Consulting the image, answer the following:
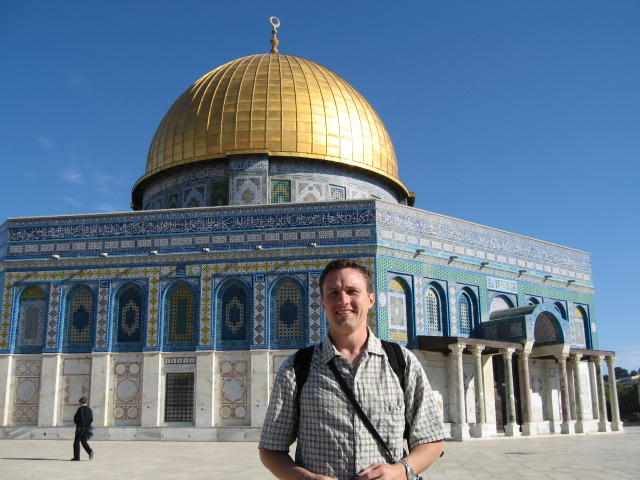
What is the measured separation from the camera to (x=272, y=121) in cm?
2281

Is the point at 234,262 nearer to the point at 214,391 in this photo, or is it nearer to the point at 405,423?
the point at 214,391

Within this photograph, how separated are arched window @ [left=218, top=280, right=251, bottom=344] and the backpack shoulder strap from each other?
1612 centimetres

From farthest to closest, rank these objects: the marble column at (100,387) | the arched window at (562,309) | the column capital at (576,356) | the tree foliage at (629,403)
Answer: the tree foliage at (629,403), the arched window at (562,309), the column capital at (576,356), the marble column at (100,387)

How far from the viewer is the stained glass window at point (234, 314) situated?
19062 millimetres

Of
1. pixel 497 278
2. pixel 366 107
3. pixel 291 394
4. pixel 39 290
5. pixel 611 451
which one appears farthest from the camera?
pixel 366 107

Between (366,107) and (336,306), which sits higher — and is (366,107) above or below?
above

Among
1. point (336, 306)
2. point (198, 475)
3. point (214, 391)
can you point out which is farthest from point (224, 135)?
point (336, 306)

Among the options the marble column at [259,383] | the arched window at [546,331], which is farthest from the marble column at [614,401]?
the marble column at [259,383]

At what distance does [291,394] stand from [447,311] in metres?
17.9

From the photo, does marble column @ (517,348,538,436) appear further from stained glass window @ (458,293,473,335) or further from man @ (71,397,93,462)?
man @ (71,397,93,462)

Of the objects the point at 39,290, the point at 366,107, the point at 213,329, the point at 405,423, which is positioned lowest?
the point at 405,423

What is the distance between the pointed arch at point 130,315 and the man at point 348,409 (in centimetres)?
1694

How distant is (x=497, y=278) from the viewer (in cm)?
2236

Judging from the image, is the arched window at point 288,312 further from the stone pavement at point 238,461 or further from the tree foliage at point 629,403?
the tree foliage at point 629,403
